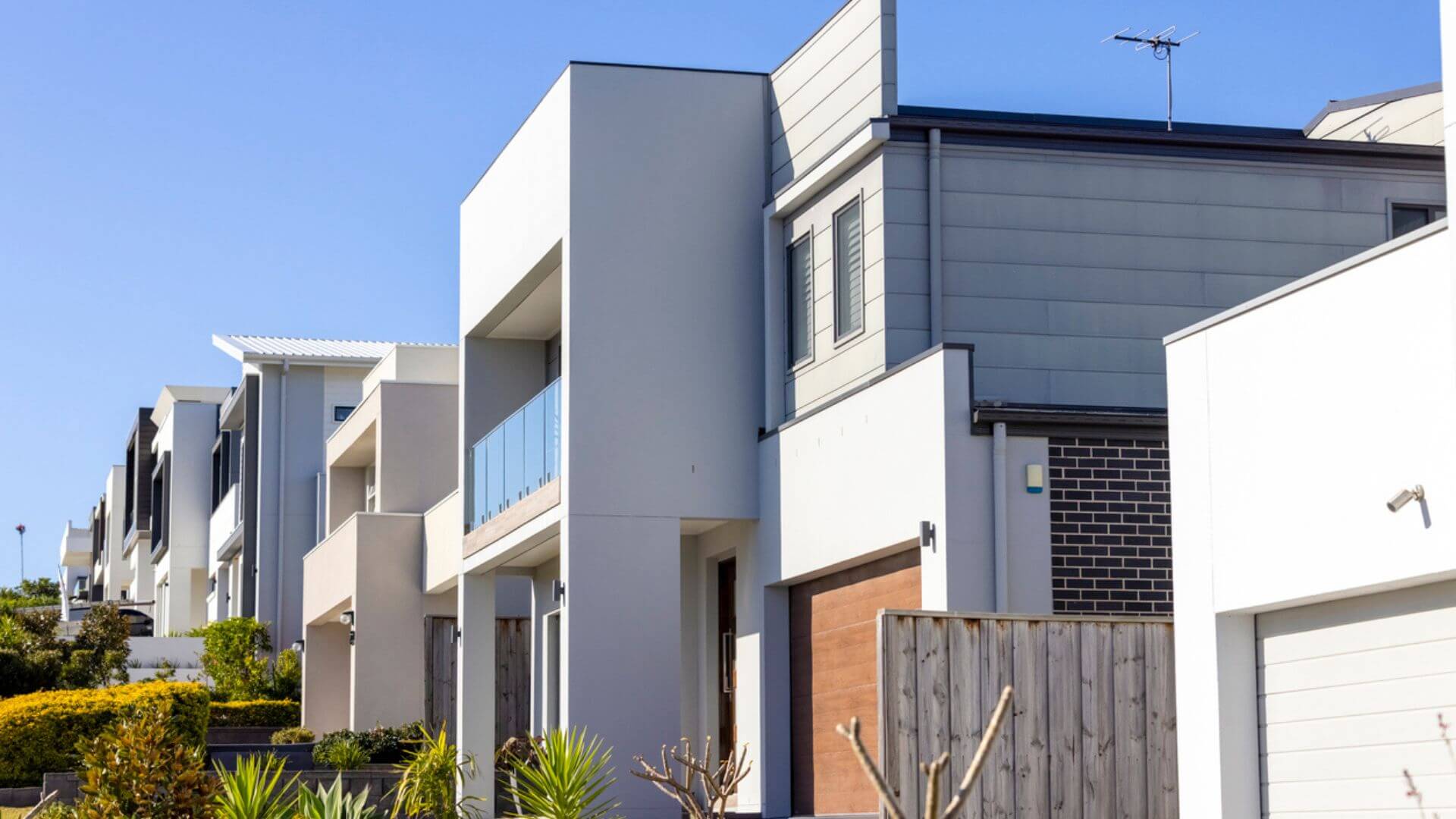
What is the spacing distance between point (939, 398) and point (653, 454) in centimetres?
516

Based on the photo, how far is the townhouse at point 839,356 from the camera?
1480 cm

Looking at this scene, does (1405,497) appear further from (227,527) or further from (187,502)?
(187,502)

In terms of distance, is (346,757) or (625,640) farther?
(346,757)

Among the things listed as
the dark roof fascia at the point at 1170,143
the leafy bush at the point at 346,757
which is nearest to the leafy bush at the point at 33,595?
the leafy bush at the point at 346,757

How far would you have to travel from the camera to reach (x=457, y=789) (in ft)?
76.8

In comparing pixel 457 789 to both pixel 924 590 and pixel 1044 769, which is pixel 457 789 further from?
pixel 1044 769

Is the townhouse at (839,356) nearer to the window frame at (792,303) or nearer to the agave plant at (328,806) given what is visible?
the window frame at (792,303)

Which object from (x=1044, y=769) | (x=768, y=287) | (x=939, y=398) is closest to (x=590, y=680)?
(x=768, y=287)

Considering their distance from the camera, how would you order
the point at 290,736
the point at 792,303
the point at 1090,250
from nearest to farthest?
the point at 1090,250
the point at 792,303
the point at 290,736

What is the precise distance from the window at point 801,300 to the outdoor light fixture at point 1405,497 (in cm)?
913

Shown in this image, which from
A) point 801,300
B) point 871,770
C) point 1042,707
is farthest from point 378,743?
point 871,770

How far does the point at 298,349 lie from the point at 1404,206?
29188 mm

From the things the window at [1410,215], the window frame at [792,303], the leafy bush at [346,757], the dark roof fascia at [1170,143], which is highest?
the dark roof fascia at [1170,143]

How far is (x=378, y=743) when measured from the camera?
28375mm
